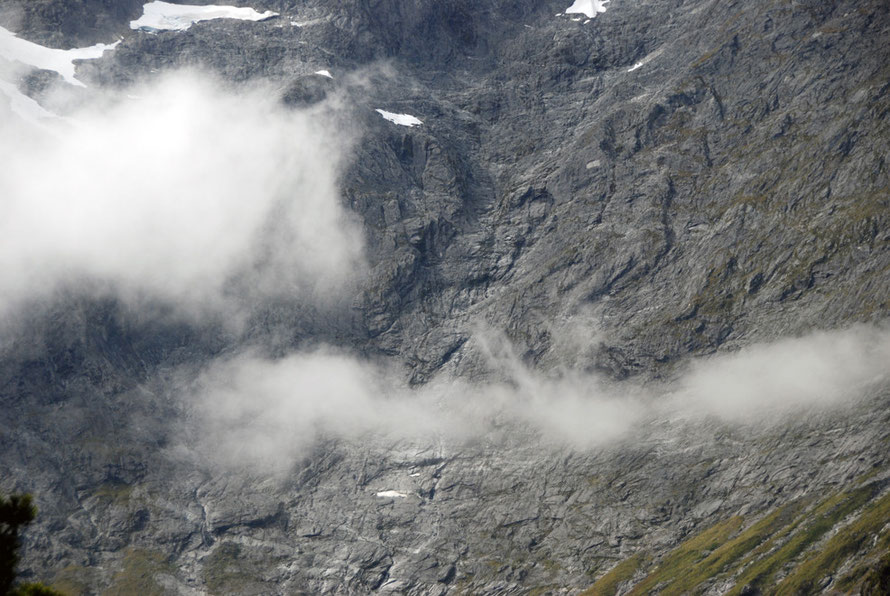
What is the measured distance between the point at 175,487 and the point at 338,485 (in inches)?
1297

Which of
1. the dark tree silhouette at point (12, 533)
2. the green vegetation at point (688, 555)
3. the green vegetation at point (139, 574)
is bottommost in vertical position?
the green vegetation at point (139, 574)

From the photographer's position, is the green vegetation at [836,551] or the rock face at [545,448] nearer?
the green vegetation at [836,551]

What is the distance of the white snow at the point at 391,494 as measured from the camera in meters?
178

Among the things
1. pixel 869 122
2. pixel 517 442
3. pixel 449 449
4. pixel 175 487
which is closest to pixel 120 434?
pixel 175 487

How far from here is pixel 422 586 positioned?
16238cm

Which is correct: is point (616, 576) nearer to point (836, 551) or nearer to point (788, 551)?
point (788, 551)

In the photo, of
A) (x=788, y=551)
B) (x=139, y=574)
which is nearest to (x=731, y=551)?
(x=788, y=551)

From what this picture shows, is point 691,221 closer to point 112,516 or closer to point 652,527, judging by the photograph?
point 652,527

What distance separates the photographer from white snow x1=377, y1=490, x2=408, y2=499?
17750cm

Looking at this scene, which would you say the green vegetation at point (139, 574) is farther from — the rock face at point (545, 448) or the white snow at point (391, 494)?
the white snow at point (391, 494)

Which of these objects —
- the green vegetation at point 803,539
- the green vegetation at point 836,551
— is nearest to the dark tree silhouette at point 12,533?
the green vegetation at point 836,551

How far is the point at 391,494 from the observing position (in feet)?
585

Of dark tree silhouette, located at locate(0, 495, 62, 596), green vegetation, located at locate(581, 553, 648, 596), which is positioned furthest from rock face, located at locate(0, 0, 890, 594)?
dark tree silhouette, located at locate(0, 495, 62, 596)

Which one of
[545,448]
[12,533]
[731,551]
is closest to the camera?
[12,533]
